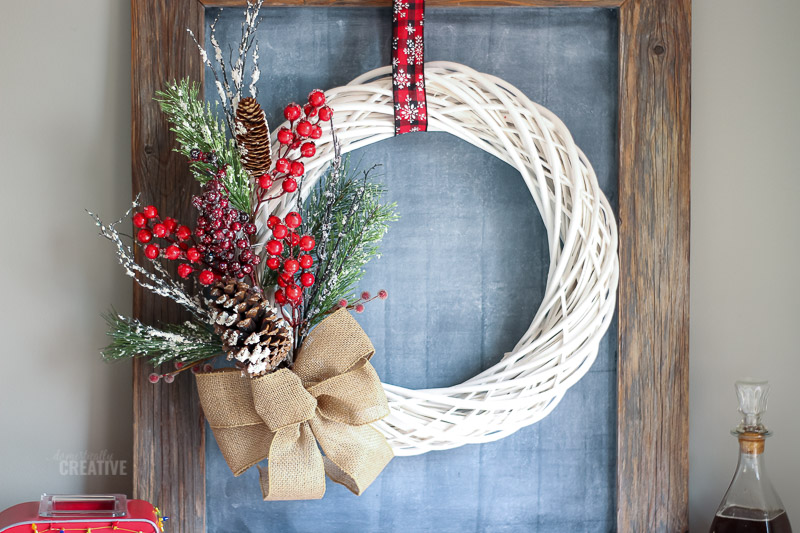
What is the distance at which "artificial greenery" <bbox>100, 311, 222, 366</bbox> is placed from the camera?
879mm

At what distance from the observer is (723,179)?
1073 mm

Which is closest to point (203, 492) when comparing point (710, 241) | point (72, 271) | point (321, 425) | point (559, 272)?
point (321, 425)

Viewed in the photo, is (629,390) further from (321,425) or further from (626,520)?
(321,425)

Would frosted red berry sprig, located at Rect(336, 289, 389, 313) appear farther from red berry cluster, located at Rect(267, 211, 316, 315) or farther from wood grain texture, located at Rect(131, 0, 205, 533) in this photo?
wood grain texture, located at Rect(131, 0, 205, 533)

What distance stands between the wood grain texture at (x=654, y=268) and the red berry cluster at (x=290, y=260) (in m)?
0.53

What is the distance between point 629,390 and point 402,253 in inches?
17.1

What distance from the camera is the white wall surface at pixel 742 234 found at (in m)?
1.07

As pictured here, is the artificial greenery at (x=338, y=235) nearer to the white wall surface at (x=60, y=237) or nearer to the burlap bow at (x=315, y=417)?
the burlap bow at (x=315, y=417)

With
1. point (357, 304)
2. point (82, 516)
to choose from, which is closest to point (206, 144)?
point (357, 304)

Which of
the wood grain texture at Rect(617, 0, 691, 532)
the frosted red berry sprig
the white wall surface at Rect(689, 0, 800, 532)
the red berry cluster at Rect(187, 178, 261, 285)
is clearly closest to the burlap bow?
the frosted red berry sprig

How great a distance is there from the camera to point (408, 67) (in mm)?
954

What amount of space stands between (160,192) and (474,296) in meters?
0.53

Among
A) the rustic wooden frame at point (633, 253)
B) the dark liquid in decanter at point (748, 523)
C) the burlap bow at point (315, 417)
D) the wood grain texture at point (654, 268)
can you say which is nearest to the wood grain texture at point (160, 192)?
the rustic wooden frame at point (633, 253)

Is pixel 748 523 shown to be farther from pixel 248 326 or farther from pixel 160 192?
pixel 160 192
